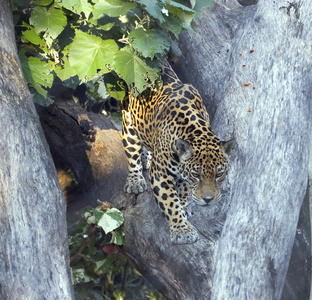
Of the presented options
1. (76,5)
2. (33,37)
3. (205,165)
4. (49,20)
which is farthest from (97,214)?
(76,5)

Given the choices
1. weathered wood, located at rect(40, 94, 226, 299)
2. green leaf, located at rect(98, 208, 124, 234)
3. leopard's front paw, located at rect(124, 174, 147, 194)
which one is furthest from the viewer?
leopard's front paw, located at rect(124, 174, 147, 194)

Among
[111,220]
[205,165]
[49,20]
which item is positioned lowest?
[111,220]

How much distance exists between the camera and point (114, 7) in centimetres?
448

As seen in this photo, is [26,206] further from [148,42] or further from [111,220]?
[111,220]

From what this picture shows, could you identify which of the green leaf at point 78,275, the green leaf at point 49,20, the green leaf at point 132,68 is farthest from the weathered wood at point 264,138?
the green leaf at point 78,275

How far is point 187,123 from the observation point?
5.16 meters

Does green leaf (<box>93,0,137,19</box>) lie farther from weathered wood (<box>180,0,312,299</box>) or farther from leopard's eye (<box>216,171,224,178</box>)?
leopard's eye (<box>216,171,224,178</box>)

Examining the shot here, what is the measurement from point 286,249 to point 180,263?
1078mm

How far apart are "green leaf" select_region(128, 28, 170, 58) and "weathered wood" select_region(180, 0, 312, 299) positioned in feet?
3.03

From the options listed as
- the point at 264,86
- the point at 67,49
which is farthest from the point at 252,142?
the point at 67,49

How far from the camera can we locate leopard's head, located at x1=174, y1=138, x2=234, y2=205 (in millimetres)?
4785

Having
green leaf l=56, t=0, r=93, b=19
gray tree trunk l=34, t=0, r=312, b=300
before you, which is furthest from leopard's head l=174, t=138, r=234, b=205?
green leaf l=56, t=0, r=93, b=19

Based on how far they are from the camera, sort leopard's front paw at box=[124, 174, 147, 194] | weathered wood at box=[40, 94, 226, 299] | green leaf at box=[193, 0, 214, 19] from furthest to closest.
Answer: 1. leopard's front paw at box=[124, 174, 147, 194]
2. green leaf at box=[193, 0, 214, 19]
3. weathered wood at box=[40, 94, 226, 299]

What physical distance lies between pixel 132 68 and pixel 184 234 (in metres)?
1.58
